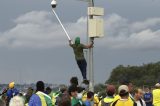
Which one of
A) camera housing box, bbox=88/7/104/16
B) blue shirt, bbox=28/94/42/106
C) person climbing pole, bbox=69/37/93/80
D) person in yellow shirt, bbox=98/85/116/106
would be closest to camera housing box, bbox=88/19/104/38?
camera housing box, bbox=88/7/104/16

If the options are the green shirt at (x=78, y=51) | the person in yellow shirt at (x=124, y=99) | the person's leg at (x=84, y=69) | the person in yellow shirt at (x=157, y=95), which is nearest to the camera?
the person in yellow shirt at (x=124, y=99)

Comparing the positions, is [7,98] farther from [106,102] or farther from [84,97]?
[106,102]

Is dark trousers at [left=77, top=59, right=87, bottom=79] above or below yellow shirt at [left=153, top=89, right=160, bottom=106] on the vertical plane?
above

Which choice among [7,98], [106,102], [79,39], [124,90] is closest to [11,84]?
[7,98]

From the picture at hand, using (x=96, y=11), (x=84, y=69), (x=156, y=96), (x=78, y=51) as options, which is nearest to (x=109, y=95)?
(x=96, y=11)

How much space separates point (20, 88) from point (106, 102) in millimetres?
10042

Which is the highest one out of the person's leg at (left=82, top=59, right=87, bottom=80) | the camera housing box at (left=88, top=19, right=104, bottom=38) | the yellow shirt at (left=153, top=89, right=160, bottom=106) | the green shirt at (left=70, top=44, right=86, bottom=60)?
the camera housing box at (left=88, top=19, right=104, bottom=38)

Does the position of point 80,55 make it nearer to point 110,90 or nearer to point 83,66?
point 83,66

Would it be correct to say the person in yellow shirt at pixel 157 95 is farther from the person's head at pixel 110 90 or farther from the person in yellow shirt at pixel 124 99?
the person in yellow shirt at pixel 124 99

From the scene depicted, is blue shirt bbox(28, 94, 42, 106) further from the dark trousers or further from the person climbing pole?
the dark trousers

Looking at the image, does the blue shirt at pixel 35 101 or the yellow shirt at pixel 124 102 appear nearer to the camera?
the yellow shirt at pixel 124 102

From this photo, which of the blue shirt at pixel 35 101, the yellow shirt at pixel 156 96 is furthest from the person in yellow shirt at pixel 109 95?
the yellow shirt at pixel 156 96

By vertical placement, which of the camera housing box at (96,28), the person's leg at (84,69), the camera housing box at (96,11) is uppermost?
the camera housing box at (96,11)

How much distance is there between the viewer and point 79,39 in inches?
706
